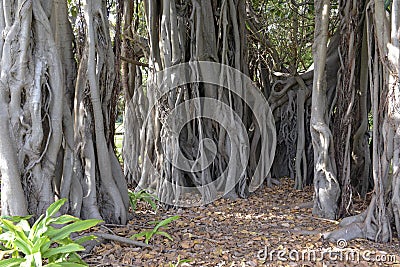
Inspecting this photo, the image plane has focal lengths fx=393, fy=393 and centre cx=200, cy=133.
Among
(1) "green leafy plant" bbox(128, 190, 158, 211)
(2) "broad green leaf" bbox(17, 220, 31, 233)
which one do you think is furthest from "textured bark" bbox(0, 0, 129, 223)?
(1) "green leafy plant" bbox(128, 190, 158, 211)

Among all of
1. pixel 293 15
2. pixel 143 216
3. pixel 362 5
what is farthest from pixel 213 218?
pixel 293 15

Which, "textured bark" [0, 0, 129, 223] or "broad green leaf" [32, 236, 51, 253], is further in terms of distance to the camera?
"textured bark" [0, 0, 129, 223]

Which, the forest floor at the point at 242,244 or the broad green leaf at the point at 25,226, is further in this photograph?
the forest floor at the point at 242,244

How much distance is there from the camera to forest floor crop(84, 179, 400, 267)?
2.36m

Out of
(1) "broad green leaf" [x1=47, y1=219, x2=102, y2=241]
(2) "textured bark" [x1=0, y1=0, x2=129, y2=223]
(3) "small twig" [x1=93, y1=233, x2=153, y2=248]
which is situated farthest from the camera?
(3) "small twig" [x1=93, y1=233, x2=153, y2=248]

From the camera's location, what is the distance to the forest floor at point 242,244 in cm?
236

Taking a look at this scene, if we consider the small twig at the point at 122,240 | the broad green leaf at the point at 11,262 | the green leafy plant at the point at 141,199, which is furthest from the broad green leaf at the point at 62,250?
the green leafy plant at the point at 141,199

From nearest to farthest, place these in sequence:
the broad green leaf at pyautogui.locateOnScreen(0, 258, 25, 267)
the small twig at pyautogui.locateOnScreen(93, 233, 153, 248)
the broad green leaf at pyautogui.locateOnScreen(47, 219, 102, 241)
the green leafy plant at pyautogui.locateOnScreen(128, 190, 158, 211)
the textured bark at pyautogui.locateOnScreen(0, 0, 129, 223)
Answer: the broad green leaf at pyautogui.locateOnScreen(0, 258, 25, 267)
the broad green leaf at pyautogui.locateOnScreen(47, 219, 102, 241)
the textured bark at pyautogui.locateOnScreen(0, 0, 129, 223)
the small twig at pyautogui.locateOnScreen(93, 233, 153, 248)
the green leafy plant at pyautogui.locateOnScreen(128, 190, 158, 211)

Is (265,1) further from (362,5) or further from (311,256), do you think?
(311,256)

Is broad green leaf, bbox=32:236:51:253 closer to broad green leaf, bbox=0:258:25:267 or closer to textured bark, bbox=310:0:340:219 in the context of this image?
broad green leaf, bbox=0:258:25:267

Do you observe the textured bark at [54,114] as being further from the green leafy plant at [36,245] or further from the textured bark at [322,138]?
the textured bark at [322,138]

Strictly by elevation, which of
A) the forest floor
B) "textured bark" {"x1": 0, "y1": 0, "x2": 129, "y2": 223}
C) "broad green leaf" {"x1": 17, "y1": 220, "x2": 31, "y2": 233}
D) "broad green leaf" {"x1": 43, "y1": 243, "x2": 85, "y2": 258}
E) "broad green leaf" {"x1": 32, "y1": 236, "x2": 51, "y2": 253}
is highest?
"textured bark" {"x1": 0, "y1": 0, "x2": 129, "y2": 223}

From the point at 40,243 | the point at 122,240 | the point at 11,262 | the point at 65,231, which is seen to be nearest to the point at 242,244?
the point at 122,240

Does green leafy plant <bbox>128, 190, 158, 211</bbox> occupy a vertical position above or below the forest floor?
above
